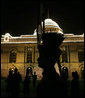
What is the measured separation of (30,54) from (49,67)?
21243 mm

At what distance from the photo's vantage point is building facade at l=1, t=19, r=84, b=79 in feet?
93.2

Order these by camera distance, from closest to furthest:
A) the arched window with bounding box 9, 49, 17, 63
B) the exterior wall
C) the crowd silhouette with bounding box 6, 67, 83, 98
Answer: the crowd silhouette with bounding box 6, 67, 83, 98, the exterior wall, the arched window with bounding box 9, 49, 17, 63

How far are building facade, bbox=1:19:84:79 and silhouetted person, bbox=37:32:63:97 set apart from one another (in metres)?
19.7

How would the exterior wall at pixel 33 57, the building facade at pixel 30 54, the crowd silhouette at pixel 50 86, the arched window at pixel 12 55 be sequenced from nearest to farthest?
the crowd silhouette at pixel 50 86, the exterior wall at pixel 33 57, the building facade at pixel 30 54, the arched window at pixel 12 55

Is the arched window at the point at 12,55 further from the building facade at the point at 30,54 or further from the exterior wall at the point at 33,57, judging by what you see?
the exterior wall at the point at 33,57

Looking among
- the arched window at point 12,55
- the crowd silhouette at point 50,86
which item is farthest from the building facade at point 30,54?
the crowd silhouette at point 50,86

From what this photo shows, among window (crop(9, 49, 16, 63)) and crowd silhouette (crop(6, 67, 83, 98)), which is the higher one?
window (crop(9, 49, 16, 63))

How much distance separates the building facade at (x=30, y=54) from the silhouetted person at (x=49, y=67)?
1967 centimetres

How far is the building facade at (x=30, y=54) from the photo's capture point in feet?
A: 93.2

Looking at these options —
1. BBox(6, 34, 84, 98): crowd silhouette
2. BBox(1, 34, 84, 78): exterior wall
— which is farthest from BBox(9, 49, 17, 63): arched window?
BBox(6, 34, 84, 98): crowd silhouette

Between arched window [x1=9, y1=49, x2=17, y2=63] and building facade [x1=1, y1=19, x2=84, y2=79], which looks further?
arched window [x1=9, y1=49, x2=17, y2=63]

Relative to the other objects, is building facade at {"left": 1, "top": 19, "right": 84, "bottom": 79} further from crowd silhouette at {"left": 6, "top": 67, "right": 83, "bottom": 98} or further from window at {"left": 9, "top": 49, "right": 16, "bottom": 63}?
crowd silhouette at {"left": 6, "top": 67, "right": 83, "bottom": 98}

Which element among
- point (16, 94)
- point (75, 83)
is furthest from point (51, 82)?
point (16, 94)

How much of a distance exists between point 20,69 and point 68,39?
960cm
